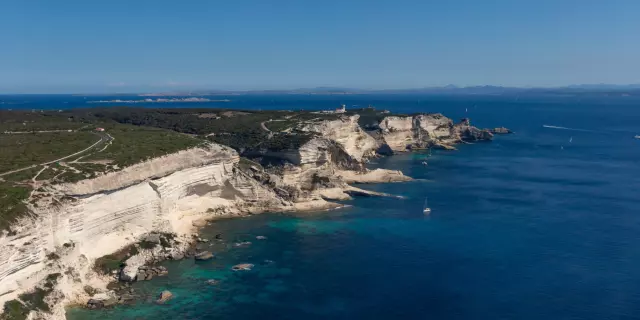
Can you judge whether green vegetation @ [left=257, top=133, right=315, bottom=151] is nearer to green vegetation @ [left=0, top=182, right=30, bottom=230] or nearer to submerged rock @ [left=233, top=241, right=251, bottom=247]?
submerged rock @ [left=233, top=241, right=251, bottom=247]

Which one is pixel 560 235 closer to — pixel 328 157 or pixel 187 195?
pixel 328 157

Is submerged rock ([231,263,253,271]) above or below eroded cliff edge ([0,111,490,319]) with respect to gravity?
below

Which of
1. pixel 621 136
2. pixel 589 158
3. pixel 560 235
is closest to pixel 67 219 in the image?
pixel 560 235

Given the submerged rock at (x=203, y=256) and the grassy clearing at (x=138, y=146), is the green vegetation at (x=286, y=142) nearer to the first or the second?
the grassy clearing at (x=138, y=146)

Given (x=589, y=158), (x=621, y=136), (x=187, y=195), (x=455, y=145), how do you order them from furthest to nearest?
(x=621, y=136) → (x=455, y=145) → (x=589, y=158) → (x=187, y=195)

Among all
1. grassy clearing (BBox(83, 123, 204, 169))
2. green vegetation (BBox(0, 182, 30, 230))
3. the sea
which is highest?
grassy clearing (BBox(83, 123, 204, 169))

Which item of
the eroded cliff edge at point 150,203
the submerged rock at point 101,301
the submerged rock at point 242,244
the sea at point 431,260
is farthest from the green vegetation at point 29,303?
the submerged rock at point 242,244

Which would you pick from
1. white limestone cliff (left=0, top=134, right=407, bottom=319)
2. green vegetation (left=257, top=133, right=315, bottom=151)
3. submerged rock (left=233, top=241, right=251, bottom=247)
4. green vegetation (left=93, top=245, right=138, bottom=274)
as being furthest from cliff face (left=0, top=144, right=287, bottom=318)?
green vegetation (left=257, top=133, right=315, bottom=151)

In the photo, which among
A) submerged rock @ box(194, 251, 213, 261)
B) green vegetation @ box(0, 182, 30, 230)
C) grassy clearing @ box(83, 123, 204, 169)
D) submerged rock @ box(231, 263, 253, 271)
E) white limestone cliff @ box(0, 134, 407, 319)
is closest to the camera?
green vegetation @ box(0, 182, 30, 230)
